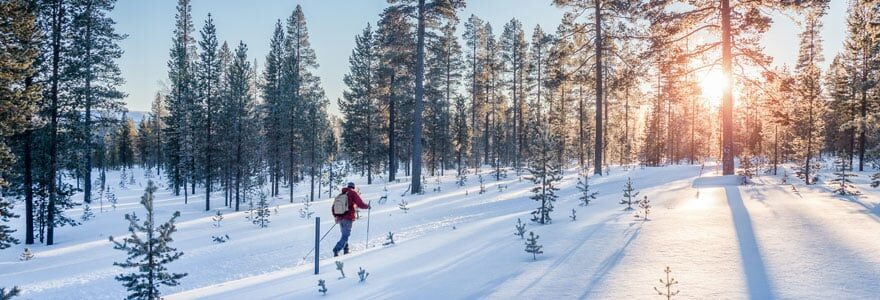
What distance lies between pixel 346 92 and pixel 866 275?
126 feet

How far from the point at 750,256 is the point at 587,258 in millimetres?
2066

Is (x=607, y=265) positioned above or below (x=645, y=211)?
below

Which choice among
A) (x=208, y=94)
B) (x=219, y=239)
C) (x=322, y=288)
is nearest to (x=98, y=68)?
(x=208, y=94)

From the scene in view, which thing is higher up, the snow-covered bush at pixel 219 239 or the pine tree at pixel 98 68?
the pine tree at pixel 98 68

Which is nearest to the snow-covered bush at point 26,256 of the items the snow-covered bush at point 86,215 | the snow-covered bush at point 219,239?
the snow-covered bush at point 219,239

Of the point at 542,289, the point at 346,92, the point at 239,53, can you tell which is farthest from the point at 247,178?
the point at 542,289

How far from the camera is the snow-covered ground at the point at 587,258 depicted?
4.96 meters

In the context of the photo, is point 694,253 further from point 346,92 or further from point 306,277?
point 346,92

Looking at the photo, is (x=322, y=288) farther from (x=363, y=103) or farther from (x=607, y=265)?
(x=363, y=103)

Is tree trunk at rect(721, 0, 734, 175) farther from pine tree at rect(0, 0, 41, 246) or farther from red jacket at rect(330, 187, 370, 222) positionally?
pine tree at rect(0, 0, 41, 246)

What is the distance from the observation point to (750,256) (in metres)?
5.67

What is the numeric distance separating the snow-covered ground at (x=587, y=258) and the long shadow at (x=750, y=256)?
2cm

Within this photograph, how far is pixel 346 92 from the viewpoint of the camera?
40.1 m

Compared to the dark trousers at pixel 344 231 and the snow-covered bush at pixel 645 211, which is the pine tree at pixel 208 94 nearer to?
the dark trousers at pixel 344 231
